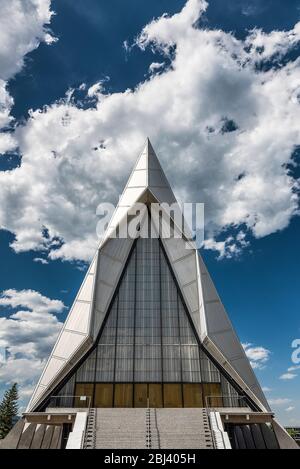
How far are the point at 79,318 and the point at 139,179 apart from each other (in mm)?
11703

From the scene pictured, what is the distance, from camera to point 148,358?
1903 centimetres

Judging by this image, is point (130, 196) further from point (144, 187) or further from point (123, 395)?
point (123, 395)

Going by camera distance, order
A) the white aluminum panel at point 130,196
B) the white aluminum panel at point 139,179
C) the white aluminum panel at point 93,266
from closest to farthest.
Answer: the white aluminum panel at point 93,266, the white aluminum panel at point 130,196, the white aluminum panel at point 139,179

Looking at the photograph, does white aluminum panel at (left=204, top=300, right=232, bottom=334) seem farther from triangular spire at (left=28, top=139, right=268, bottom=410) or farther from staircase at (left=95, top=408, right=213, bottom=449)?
staircase at (left=95, top=408, right=213, bottom=449)

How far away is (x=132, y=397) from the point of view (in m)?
17.7

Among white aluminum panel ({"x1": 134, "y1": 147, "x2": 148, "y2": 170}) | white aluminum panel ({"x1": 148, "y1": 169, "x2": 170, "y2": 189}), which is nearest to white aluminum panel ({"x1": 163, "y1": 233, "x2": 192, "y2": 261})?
white aluminum panel ({"x1": 148, "y1": 169, "x2": 170, "y2": 189})

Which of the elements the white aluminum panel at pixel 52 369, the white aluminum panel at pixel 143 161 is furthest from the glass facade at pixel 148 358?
the white aluminum panel at pixel 143 161

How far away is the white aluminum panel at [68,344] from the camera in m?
17.8

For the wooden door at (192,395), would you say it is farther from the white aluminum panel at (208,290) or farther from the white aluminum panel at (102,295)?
Result: the white aluminum panel at (102,295)

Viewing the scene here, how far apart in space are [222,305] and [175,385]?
5.72 meters

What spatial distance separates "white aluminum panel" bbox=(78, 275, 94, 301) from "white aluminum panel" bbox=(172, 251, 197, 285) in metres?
6.00

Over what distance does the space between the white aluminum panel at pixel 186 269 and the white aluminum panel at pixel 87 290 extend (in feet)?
19.7

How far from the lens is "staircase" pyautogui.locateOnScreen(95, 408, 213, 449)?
13203 mm
